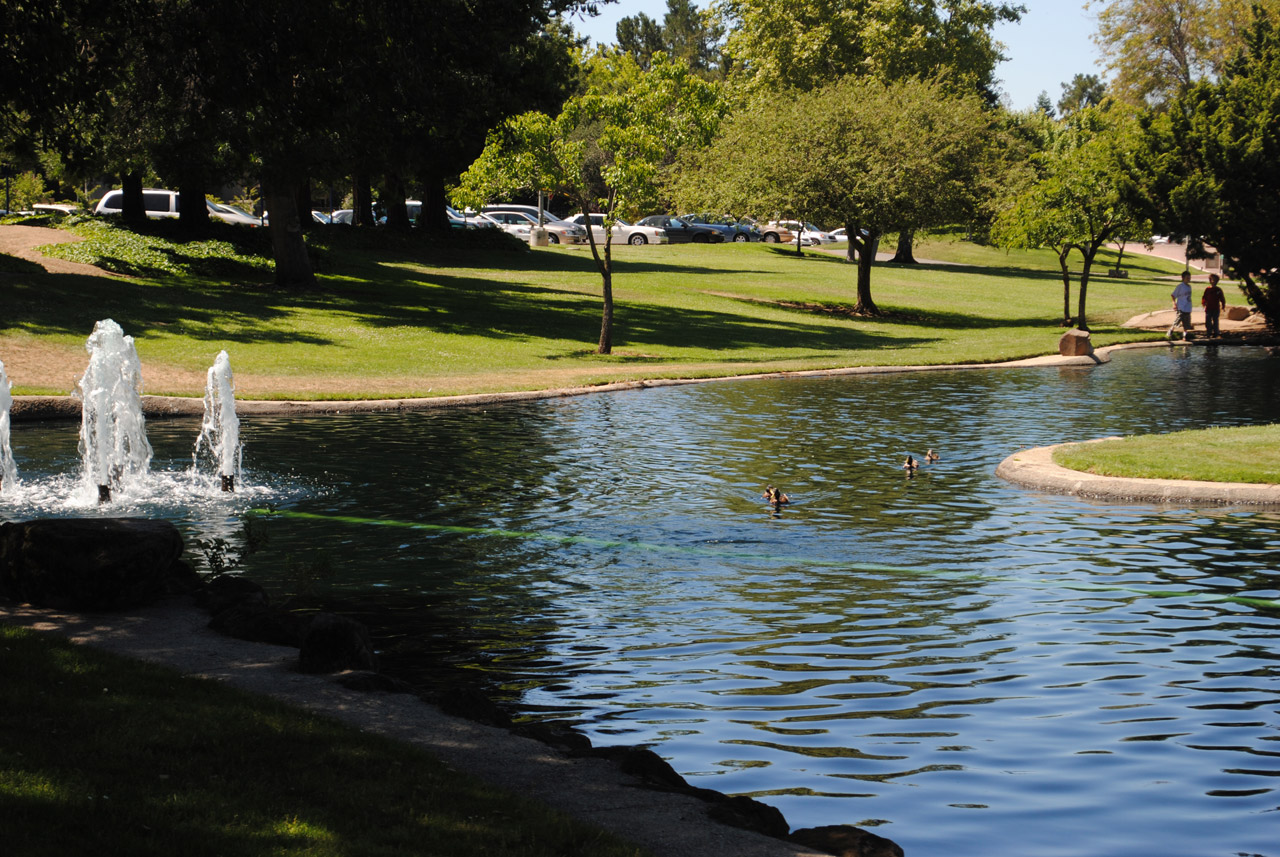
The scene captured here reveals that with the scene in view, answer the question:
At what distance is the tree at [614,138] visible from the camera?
27.4 metres

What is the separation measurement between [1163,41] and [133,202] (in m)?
51.0

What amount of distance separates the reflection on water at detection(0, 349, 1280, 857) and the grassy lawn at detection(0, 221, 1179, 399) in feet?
22.5

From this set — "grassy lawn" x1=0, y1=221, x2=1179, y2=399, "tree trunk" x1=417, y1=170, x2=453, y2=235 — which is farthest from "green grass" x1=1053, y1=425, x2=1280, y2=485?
"tree trunk" x1=417, y1=170, x2=453, y2=235

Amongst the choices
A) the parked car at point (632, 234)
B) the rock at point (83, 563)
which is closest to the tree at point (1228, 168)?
the parked car at point (632, 234)

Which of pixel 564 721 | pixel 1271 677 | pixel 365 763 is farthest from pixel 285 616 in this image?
pixel 1271 677

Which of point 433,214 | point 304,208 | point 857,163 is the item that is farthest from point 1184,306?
point 304,208

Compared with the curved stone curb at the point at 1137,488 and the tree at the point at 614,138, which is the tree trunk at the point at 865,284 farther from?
the curved stone curb at the point at 1137,488

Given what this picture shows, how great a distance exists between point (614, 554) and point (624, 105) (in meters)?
17.9

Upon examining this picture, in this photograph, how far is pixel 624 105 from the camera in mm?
27625

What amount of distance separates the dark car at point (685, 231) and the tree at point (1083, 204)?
31.7 meters

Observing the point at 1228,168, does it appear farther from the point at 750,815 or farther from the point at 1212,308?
the point at 750,815

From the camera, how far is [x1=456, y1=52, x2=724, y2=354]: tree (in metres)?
27.4

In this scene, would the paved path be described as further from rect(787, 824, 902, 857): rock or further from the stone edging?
the stone edging

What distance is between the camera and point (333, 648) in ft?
25.0
